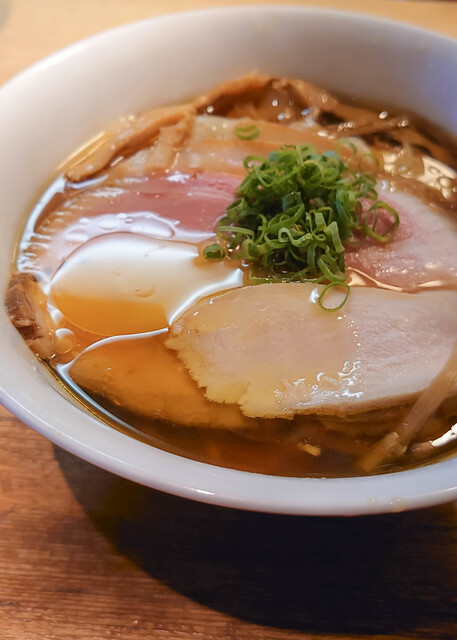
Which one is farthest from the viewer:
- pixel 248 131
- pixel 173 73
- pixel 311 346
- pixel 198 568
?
pixel 173 73

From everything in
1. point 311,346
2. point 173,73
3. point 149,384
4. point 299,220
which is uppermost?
point 173,73

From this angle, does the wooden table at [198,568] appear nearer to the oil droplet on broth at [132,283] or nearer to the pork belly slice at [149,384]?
the pork belly slice at [149,384]

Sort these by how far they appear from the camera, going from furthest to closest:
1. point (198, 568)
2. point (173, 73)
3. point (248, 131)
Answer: point (173, 73) < point (248, 131) < point (198, 568)

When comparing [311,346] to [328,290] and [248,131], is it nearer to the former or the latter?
[328,290]

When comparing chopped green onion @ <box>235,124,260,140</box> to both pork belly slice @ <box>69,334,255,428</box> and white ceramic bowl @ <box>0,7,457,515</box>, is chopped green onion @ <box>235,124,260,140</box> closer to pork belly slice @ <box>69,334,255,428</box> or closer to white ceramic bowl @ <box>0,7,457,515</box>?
white ceramic bowl @ <box>0,7,457,515</box>

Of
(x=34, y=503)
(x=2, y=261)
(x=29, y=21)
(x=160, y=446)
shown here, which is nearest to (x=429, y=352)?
(x=160, y=446)

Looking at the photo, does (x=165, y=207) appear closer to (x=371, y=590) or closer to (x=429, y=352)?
(x=429, y=352)

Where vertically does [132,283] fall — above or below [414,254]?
below

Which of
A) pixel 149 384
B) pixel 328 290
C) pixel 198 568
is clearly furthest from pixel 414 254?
pixel 198 568
